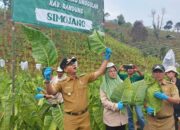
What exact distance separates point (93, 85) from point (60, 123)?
1331 mm

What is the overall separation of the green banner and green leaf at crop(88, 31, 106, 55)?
1.08ft

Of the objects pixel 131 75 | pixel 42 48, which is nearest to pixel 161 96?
pixel 131 75

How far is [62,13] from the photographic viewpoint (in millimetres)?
4883

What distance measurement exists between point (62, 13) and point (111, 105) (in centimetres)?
133

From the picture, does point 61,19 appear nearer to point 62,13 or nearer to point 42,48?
point 62,13

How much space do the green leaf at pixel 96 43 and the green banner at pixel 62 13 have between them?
33 cm

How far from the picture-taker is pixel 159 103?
4309 mm

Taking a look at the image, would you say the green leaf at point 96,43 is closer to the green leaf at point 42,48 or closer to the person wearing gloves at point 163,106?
the green leaf at point 42,48

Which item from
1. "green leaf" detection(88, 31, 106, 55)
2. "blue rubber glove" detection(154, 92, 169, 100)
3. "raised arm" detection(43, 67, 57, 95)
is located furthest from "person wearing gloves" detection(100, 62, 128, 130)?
"raised arm" detection(43, 67, 57, 95)

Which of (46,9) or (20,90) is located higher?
(46,9)

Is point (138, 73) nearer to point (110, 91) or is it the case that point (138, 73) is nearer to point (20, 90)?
point (110, 91)

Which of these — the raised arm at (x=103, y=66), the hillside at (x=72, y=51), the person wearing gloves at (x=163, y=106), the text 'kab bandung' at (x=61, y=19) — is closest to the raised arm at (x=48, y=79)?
the raised arm at (x=103, y=66)

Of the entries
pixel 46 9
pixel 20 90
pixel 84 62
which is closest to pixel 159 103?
pixel 46 9

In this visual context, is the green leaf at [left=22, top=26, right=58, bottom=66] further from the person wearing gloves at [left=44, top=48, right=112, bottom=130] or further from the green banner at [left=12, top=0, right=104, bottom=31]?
the person wearing gloves at [left=44, top=48, right=112, bottom=130]
